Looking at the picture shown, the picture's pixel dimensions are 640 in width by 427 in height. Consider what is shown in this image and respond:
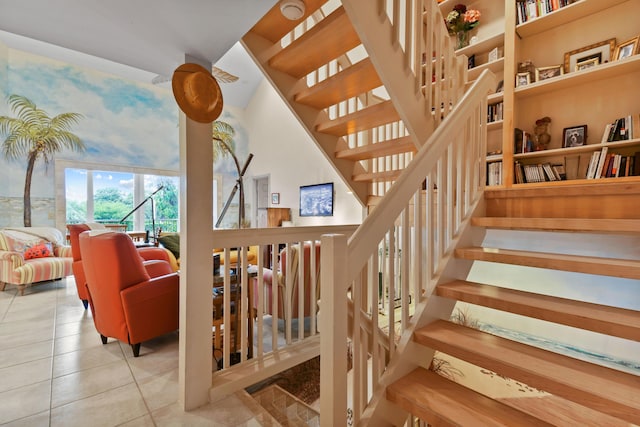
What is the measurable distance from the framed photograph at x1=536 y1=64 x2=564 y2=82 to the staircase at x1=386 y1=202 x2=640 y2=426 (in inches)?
86.9

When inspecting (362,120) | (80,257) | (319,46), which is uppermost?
(319,46)

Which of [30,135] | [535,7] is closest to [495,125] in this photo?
[535,7]

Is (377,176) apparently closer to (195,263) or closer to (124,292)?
(195,263)

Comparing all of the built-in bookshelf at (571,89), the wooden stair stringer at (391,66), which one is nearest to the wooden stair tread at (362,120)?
the wooden stair stringer at (391,66)

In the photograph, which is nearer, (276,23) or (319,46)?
(319,46)

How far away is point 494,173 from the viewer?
316cm

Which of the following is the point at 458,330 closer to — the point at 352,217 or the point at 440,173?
the point at 440,173

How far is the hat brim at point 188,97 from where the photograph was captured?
1484mm

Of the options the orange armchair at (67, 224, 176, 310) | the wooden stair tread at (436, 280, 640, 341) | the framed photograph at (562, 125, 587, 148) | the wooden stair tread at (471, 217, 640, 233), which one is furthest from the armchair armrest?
the framed photograph at (562, 125, 587, 148)

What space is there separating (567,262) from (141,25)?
2398mm

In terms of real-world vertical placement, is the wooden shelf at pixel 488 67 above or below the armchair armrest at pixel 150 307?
above

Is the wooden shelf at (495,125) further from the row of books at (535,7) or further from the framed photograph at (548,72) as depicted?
the row of books at (535,7)

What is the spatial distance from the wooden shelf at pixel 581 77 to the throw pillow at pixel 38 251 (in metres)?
6.39

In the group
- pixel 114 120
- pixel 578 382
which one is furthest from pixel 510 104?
pixel 114 120
